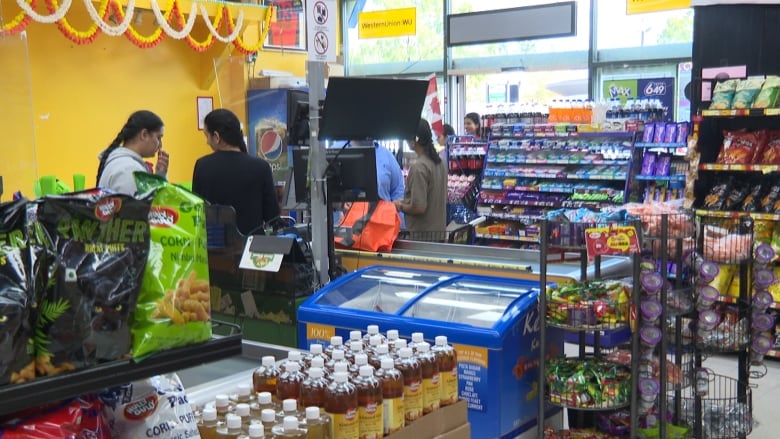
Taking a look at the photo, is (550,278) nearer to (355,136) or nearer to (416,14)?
(355,136)

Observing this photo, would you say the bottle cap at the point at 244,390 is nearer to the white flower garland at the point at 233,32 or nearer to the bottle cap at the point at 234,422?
the bottle cap at the point at 234,422

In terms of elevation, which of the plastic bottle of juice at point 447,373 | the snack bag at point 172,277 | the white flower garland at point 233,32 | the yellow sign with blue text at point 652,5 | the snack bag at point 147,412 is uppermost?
the yellow sign with blue text at point 652,5

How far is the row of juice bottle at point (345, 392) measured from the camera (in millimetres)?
1807

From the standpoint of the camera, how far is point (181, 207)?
4.70ft

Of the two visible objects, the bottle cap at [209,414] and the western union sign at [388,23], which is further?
the western union sign at [388,23]

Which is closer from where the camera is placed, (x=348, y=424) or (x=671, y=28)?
(x=348, y=424)

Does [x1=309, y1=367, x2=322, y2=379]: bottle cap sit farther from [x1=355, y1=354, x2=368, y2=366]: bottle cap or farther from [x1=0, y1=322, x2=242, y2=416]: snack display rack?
[x1=0, y1=322, x2=242, y2=416]: snack display rack

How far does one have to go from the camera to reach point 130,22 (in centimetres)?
895

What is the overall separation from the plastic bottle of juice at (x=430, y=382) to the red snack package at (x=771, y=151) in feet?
14.0

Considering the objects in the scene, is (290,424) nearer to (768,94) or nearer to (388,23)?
(768,94)

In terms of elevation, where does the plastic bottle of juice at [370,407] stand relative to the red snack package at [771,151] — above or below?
below

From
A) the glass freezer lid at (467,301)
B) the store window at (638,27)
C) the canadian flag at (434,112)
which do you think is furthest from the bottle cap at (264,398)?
the store window at (638,27)

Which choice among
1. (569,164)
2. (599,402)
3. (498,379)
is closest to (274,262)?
(498,379)

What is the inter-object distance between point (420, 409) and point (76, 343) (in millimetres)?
1102
